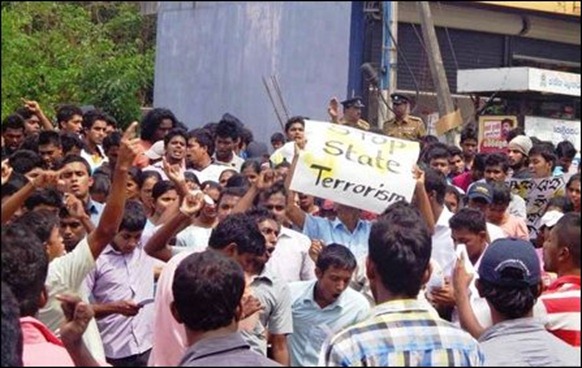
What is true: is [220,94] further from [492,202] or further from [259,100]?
[492,202]

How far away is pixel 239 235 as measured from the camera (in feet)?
15.8

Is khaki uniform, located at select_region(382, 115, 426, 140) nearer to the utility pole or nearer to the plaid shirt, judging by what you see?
the utility pole

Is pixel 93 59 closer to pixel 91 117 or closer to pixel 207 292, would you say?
pixel 91 117

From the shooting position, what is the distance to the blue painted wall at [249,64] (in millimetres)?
6574

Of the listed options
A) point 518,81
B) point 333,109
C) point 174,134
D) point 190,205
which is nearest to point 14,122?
point 174,134

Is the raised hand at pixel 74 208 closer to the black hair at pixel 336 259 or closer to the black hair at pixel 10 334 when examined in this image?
the black hair at pixel 336 259

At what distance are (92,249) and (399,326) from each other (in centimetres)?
165

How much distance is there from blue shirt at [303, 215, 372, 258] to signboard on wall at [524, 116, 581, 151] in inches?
141

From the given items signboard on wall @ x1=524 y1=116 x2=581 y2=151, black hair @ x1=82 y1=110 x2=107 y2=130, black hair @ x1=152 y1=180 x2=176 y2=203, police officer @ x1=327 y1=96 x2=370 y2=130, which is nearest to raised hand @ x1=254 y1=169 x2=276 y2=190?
black hair @ x1=152 y1=180 x2=176 y2=203

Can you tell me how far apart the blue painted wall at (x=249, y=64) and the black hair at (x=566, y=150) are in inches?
90.9

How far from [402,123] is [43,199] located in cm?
462

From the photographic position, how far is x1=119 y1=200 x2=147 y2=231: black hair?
Result: 548 cm

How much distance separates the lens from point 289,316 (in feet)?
16.9

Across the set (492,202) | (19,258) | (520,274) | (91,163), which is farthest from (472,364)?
(91,163)
